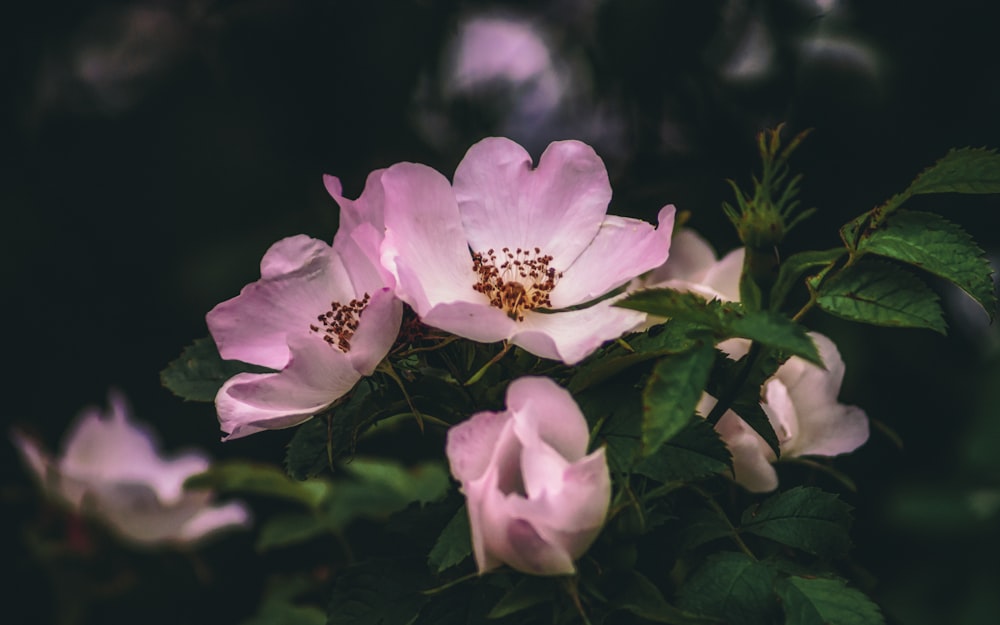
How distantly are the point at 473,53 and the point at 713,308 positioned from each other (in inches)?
50.8

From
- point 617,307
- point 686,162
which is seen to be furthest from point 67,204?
point 617,307

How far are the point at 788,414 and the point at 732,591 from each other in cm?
16

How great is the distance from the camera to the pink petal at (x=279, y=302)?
0.59 m

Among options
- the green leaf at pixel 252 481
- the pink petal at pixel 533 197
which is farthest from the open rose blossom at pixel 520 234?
the green leaf at pixel 252 481

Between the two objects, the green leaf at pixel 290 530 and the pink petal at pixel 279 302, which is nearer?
the pink petal at pixel 279 302

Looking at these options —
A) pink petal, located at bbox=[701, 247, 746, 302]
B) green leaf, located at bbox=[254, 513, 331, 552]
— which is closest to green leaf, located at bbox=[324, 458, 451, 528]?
green leaf, located at bbox=[254, 513, 331, 552]

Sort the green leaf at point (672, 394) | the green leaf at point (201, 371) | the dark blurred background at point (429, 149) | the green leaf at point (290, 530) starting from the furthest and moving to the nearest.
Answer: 1. the dark blurred background at point (429, 149)
2. the green leaf at point (290, 530)
3. the green leaf at point (201, 371)
4. the green leaf at point (672, 394)

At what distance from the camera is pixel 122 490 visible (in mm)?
1183

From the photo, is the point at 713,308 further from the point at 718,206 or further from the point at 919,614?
the point at 919,614

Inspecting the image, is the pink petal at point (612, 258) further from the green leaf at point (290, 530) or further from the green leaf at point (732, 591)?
the green leaf at point (290, 530)

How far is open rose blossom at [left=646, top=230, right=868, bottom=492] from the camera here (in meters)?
0.61

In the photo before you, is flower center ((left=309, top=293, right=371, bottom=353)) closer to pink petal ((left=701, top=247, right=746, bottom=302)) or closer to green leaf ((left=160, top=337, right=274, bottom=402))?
green leaf ((left=160, top=337, right=274, bottom=402))

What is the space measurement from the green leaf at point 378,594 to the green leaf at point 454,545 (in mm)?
57

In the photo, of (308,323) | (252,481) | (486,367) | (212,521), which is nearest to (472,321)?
(486,367)
